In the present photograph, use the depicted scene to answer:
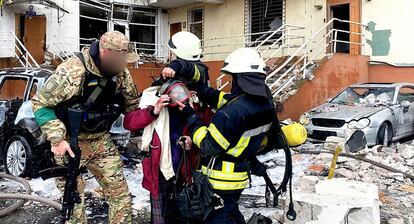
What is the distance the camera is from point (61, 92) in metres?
3.12

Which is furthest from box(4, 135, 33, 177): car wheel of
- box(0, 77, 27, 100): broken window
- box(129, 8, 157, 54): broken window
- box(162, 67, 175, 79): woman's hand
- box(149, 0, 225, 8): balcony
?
box(129, 8, 157, 54): broken window

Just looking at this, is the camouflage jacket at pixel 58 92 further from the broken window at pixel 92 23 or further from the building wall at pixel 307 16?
the broken window at pixel 92 23

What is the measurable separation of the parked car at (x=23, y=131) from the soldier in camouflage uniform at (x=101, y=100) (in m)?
2.82

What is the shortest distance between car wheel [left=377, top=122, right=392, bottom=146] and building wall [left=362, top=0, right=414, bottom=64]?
14.7 feet

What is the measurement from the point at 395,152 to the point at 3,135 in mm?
6422

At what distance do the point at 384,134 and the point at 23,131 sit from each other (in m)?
6.55

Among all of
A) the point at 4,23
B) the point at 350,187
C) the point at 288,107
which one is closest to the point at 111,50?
the point at 350,187

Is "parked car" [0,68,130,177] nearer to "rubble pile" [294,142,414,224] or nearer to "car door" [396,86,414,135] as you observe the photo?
"rubble pile" [294,142,414,224]

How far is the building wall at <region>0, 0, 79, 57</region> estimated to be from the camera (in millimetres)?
14297

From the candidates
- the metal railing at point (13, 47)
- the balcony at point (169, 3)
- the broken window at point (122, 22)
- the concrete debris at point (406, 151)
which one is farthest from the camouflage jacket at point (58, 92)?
the broken window at point (122, 22)

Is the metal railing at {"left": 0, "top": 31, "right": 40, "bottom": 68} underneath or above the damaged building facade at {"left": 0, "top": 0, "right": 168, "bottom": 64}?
underneath

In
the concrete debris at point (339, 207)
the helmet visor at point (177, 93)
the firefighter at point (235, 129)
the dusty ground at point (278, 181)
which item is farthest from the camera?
the dusty ground at point (278, 181)

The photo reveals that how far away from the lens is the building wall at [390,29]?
40.9 feet

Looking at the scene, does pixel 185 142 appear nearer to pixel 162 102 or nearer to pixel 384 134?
pixel 162 102
